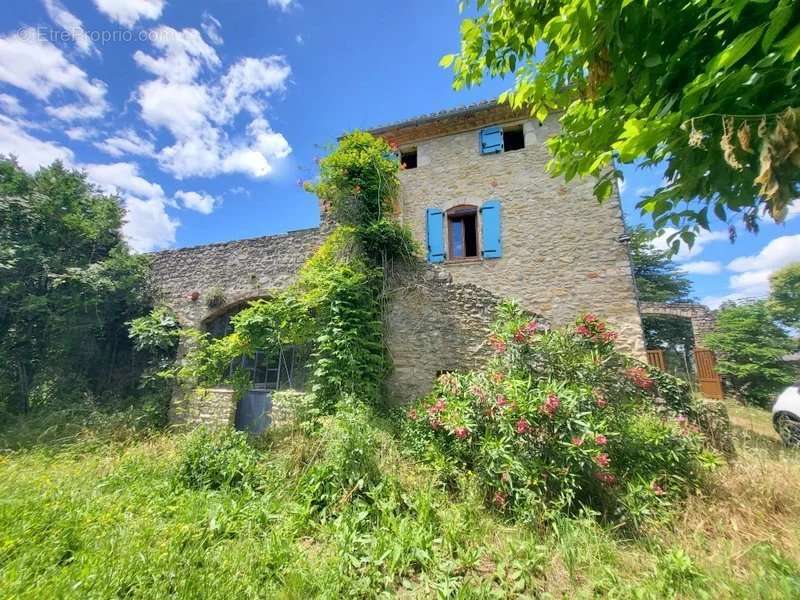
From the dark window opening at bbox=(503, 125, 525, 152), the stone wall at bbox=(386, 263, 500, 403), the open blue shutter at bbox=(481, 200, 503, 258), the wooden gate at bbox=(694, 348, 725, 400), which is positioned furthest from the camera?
the dark window opening at bbox=(503, 125, 525, 152)

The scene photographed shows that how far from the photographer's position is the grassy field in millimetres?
2201

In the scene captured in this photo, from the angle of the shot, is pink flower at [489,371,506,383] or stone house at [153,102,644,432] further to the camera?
stone house at [153,102,644,432]

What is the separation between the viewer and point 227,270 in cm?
720

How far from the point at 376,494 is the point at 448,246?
6.55 metres

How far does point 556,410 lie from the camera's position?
3264 millimetres

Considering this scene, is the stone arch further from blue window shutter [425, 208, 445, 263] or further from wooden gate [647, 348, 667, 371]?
blue window shutter [425, 208, 445, 263]

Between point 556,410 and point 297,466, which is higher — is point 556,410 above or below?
above

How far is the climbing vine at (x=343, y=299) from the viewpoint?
4980 mm

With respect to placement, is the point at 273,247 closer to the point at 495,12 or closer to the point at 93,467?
the point at 93,467

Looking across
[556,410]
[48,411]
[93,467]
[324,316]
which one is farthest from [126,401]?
[556,410]

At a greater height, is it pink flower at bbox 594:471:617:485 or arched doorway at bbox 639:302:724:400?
arched doorway at bbox 639:302:724:400

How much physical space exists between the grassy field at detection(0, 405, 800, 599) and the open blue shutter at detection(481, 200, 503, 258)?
5.57 m

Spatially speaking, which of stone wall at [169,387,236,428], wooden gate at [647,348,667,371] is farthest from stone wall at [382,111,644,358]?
stone wall at [169,387,236,428]

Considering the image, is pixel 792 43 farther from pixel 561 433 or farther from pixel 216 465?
pixel 216 465
